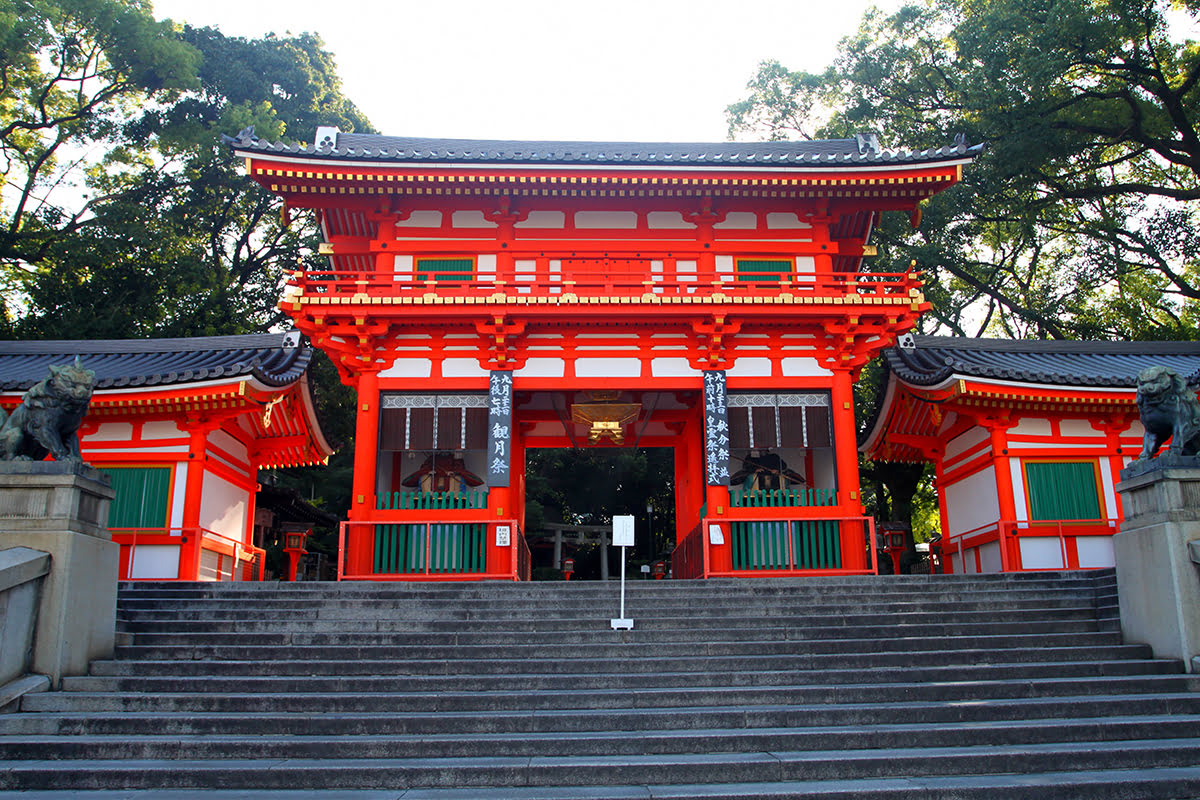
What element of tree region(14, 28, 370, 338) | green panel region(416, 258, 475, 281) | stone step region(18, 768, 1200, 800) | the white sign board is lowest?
stone step region(18, 768, 1200, 800)

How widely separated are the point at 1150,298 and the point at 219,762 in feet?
96.3

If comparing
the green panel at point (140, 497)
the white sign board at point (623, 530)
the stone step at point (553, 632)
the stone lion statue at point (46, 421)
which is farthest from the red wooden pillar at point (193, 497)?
the white sign board at point (623, 530)

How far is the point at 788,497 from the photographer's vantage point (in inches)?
532

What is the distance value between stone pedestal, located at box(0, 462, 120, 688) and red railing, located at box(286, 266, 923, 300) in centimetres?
575

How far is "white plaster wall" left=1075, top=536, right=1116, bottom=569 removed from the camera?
46.7 feet

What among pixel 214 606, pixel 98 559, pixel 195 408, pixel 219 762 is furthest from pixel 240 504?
pixel 219 762

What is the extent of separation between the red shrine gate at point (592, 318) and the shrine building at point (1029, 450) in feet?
5.56

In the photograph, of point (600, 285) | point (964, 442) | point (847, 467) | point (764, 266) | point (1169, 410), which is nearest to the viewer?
point (1169, 410)

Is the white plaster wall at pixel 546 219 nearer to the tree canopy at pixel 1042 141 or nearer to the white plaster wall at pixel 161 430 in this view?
the white plaster wall at pixel 161 430

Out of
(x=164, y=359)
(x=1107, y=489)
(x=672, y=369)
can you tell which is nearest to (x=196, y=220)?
(x=164, y=359)

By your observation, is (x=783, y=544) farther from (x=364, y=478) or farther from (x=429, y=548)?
(x=364, y=478)

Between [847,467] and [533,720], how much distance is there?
8.51 metres

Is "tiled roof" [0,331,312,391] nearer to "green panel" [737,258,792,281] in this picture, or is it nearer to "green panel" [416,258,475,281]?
"green panel" [416,258,475,281]

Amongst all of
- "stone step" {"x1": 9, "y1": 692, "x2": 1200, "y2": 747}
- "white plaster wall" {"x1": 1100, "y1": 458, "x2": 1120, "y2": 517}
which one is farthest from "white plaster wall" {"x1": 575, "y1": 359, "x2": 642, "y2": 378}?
"white plaster wall" {"x1": 1100, "y1": 458, "x2": 1120, "y2": 517}
